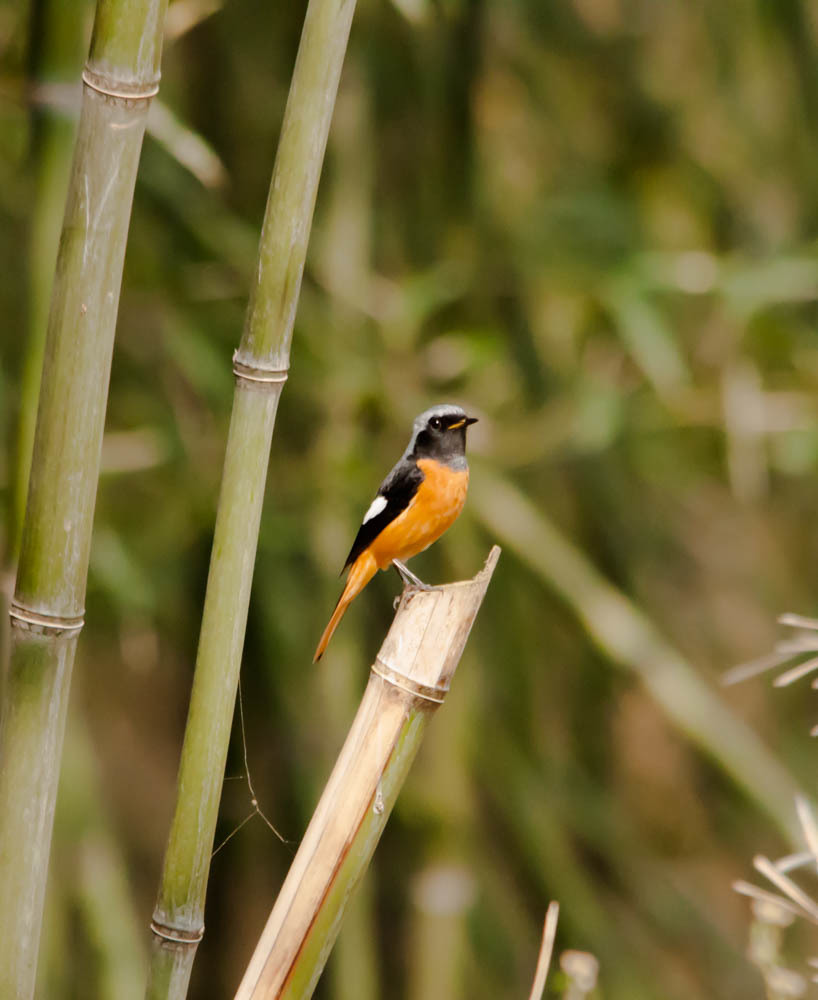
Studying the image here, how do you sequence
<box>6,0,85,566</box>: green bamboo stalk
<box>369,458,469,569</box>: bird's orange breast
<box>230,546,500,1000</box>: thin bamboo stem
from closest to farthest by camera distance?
<box>230,546,500,1000</box>: thin bamboo stem → <box>6,0,85,566</box>: green bamboo stalk → <box>369,458,469,569</box>: bird's orange breast

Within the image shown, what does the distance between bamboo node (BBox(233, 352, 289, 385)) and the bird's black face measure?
0.89m

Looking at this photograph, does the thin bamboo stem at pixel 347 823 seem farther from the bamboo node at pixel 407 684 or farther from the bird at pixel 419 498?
the bird at pixel 419 498

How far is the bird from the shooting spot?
1.68 metres

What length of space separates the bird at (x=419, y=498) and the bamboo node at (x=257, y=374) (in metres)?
0.82

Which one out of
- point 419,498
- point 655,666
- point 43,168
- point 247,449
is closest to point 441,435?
point 419,498

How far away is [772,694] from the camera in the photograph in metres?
4.01

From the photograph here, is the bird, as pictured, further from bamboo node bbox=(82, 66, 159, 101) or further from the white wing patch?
bamboo node bbox=(82, 66, 159, 101)

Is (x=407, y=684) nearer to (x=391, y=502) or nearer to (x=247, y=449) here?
(x=247, y=449)

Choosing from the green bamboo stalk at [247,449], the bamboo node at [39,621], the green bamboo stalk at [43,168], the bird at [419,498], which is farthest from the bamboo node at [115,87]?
the bird at [419,498]

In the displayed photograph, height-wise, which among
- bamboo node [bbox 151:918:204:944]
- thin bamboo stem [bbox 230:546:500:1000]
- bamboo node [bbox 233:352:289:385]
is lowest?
bamboo node [bbox 151:918:204:944]

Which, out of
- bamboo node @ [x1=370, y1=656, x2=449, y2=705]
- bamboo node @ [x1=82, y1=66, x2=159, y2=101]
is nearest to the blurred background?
bamboo node @ [x1=82, y1=66, x2=159, y2=101]

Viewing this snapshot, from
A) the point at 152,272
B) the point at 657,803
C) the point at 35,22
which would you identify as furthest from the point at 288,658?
the point at 657,803

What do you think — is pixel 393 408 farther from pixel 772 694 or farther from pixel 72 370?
pixel 772 694

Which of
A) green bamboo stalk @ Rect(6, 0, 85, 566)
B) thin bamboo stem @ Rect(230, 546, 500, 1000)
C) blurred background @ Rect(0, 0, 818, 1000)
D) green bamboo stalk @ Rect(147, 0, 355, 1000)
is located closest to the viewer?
green bamboo stalk @ Rect(147, 0, 355, 1000)
